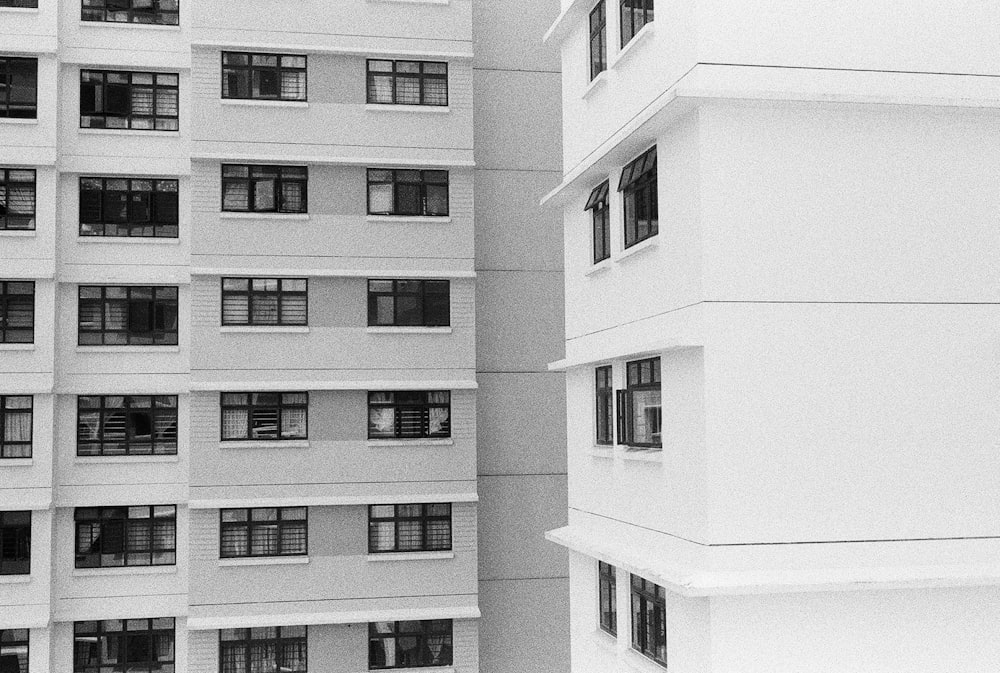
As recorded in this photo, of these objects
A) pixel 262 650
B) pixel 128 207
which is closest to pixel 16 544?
pixel 262 650

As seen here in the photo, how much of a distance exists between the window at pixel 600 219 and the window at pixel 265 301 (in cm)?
606

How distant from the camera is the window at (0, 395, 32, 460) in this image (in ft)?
53.3

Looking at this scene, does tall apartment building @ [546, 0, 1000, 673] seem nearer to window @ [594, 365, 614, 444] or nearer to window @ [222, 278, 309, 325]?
window @ [594, 365, 614, 444]

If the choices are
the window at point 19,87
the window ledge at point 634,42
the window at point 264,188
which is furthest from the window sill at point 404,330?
the window ledge at point 634,42

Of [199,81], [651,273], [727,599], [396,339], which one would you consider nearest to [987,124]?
[651,273]

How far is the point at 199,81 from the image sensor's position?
16.4 meters

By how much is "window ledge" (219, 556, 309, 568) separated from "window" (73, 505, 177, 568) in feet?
3.77

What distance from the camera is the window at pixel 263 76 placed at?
16.5 m

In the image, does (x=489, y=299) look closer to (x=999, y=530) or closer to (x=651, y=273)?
(x=651, y=273)

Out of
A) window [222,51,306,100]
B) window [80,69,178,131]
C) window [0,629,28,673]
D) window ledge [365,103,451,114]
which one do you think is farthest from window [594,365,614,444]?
window [0,629,28,673]

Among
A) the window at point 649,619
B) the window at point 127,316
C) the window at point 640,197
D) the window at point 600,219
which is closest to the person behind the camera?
the window at point 649,619

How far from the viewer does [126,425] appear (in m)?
16.8

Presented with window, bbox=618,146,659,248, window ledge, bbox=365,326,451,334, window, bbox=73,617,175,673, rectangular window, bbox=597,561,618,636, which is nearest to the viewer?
window, bbox=618,146,659,248

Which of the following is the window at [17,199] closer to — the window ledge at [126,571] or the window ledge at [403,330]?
the window ledge at [126,571]
